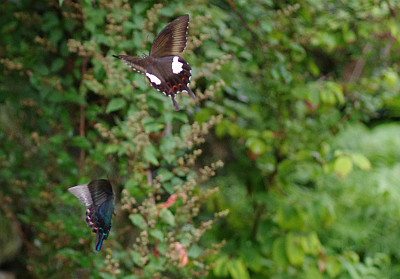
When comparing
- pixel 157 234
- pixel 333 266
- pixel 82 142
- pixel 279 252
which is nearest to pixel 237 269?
pixel 279 252

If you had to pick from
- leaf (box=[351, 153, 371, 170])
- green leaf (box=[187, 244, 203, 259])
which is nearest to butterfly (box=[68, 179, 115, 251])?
green leaf (box=[187, 244, 203, 259])

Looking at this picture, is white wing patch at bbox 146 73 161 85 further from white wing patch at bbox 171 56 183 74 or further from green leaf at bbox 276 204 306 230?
green leaf at bbox 276 204 306 230

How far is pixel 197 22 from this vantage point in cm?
119

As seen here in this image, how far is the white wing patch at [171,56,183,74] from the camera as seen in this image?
748mm

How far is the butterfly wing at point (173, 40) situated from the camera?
75 centimetres

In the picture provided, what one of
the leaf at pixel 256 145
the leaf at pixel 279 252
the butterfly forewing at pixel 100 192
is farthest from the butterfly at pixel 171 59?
the leaf at pixel 279 252

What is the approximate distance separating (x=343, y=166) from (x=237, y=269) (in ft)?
2.34

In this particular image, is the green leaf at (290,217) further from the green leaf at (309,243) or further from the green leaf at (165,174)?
the green leaf at (165,174)

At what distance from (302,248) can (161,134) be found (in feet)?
3.22

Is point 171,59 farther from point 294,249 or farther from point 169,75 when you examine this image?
point 294,249

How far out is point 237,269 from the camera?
178cm

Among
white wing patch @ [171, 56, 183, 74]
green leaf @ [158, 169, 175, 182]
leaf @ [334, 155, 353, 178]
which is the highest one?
white wing patch @ [171, 56, 183, 74]

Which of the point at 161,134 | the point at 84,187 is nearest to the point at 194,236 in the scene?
the point at 161,134

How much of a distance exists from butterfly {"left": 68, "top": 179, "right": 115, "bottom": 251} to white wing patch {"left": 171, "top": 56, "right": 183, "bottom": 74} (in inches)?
10.8
